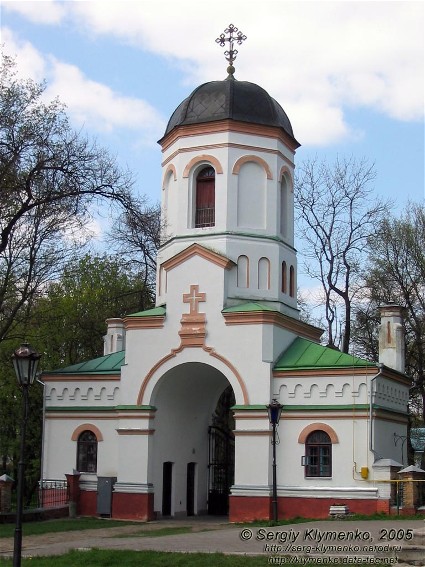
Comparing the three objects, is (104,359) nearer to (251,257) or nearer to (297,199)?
(251,257)

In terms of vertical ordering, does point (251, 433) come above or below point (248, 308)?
below

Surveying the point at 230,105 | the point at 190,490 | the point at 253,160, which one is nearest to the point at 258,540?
the point at 190,490

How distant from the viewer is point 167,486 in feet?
88.1

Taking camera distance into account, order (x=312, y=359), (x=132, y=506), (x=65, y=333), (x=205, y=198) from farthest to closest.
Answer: (x=65, y=333)
(x=205, y=198)
(x=132, y=506)
(x=312, y=359)

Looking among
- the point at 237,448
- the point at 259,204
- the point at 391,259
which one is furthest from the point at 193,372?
the point at 391,259

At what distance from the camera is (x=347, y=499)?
23.4 metres

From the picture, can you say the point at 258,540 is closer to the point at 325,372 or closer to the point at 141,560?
the point at 141,560

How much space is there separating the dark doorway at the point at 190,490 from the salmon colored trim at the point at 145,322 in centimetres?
480

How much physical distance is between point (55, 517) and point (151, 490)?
2.76 meters

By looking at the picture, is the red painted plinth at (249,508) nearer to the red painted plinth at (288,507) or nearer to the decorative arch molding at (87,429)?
the red painted plinth at (288,507)

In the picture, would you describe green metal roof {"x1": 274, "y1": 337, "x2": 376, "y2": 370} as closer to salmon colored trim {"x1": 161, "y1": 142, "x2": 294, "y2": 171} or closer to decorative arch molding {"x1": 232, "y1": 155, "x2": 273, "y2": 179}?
decorative arch molding {"x1": 232, "y1": 155, "x2": 273, "y2": 179}

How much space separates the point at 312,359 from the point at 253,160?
6.25m

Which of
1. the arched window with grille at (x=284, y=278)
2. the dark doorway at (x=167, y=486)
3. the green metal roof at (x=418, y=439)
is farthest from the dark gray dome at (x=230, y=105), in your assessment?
the green metal roof at (x=418, y=439)

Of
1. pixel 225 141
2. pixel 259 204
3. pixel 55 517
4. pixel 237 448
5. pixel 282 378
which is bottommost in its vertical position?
pixel 55 517
